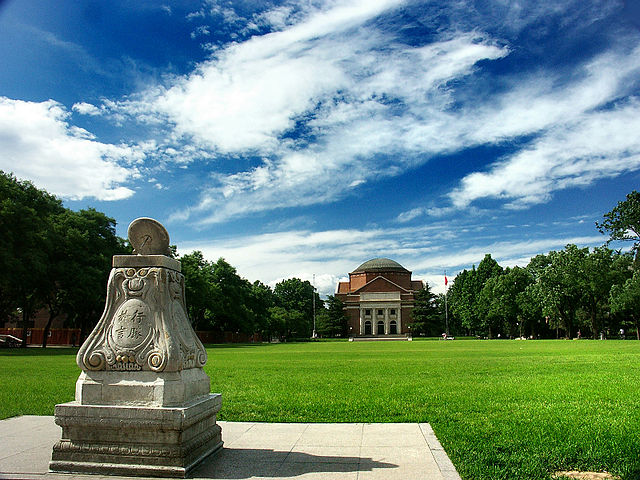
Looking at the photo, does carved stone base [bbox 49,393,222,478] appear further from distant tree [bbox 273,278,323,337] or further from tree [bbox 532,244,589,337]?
distant tree [bbox 273,278,323,337]

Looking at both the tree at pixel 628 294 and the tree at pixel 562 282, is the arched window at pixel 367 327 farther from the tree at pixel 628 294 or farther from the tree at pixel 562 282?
the tree at pixel 628 294

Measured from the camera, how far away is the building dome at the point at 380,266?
4665 inches

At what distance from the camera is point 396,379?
46.7ft

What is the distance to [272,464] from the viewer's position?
5.30 metres

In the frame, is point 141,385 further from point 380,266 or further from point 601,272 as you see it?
point 380,266

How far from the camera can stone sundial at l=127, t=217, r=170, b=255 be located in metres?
5.58

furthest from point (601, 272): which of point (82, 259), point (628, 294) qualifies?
point (82, 259)

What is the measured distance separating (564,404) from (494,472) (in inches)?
193

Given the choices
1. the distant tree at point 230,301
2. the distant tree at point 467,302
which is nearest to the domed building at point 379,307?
the distant tree at point 467,302

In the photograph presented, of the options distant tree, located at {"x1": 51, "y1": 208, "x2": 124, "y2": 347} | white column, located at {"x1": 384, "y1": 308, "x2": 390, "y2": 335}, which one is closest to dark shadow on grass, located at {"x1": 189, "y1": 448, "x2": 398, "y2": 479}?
distant tree, located at {"x1": 51, "y1": 208, "x2": 124, "y2": 347}

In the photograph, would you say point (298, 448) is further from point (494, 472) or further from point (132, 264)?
point (132, 264)

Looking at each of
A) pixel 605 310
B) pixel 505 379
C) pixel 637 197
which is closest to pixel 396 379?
pixel 505 379

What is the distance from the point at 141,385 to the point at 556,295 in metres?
60.8

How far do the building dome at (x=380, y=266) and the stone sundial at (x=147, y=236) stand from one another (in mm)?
113757
